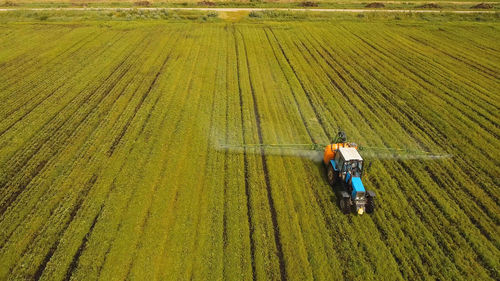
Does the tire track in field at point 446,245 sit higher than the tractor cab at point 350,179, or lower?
lower

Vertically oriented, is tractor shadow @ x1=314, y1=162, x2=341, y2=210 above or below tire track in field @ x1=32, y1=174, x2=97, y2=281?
above

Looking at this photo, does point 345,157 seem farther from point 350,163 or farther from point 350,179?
point 350,179

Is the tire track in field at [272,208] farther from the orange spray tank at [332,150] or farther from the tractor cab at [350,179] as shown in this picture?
the orange spray tank at [332,150]

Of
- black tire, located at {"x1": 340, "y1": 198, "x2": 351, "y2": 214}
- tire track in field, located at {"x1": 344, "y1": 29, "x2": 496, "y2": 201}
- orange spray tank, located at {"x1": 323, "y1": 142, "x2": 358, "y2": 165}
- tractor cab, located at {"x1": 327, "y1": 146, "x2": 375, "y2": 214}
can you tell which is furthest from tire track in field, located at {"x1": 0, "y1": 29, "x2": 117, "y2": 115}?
tire track in field, located at {"x1": 344, "y1": 29, "x2": 496, "y2": 201}

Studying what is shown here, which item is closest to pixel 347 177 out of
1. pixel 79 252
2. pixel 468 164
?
pixel 468 164

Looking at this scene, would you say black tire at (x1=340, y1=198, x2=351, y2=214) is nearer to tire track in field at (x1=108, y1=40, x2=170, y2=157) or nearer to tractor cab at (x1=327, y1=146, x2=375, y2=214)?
tractor cab at (x1=327, y1=146, x2=375, y2=214)

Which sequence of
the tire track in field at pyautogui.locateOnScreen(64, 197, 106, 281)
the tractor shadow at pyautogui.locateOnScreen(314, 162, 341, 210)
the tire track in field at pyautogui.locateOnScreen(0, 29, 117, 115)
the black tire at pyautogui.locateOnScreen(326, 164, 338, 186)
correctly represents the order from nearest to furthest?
the tire track in field at pyautogui.locateOnScreen(64, 197, 106, 281) → the tractor shadow at pyautogui.locateOnScreen(314, 162, 341, 210) → the black tire at pyautogui.locateOnScreen(326, 164, 338, 186) → the tire track in field at pyautogui.locateOnScreen(0, 29, 117, 115)

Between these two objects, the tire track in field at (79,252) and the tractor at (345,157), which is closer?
the tire track in field at (79,252)

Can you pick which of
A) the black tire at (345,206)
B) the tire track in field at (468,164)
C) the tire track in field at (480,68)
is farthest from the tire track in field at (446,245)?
the tire track in field at (480,68)
